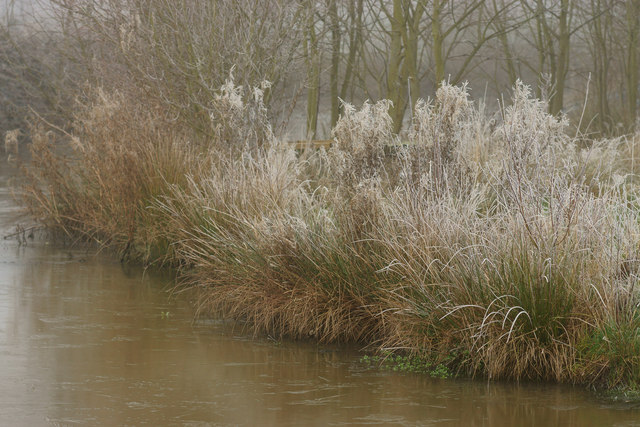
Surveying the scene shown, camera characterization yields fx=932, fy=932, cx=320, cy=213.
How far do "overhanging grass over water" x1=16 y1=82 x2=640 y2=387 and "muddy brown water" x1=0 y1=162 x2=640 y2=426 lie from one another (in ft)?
0.69

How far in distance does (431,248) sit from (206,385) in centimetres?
155

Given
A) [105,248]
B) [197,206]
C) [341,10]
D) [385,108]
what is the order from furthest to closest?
[341,10] < [105,248] < [197,206] < [385,108]

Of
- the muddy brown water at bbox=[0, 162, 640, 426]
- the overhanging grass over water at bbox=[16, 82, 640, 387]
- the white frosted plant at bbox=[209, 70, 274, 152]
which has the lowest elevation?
the muddy brown water at bbox=[0, 162, 640, 426]

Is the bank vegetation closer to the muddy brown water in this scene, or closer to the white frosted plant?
the white frosted plant

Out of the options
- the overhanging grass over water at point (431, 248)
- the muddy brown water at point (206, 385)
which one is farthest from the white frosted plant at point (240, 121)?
the muddy brown water at point (206, 385)

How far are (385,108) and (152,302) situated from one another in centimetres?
246

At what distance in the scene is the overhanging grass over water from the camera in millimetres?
5004

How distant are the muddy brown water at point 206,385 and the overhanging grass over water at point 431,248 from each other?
0.69ft

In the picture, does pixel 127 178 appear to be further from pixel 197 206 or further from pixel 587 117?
pixel 587 117

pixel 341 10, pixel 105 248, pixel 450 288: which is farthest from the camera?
pixel 341 10

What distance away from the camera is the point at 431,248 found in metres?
5.53

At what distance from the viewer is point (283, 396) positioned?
4.85 meters

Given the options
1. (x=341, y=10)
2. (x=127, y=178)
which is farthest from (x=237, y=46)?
(x=341, y=10)

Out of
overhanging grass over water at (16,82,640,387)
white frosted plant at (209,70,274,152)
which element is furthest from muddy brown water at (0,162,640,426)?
white frosted plant at (209,70,274,152)
